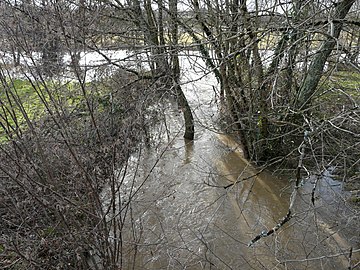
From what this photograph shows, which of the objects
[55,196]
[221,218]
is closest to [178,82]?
[221,218]

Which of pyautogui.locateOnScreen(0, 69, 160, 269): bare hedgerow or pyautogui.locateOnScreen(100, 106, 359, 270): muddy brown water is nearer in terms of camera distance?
pyautogui.locateOnScreen(0, 69, 160, 269): bare hedgerow

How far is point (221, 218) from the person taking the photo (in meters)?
5.54

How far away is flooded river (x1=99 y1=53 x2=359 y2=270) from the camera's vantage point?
4.57m

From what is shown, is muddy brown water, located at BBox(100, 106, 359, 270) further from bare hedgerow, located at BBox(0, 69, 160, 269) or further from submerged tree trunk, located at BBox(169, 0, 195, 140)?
submerged tree trunk, located at BBox(169, 0, 195, 140)

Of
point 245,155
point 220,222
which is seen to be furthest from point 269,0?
point 220,222

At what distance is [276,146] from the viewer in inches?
276

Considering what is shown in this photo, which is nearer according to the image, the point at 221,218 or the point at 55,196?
the point at 55,196

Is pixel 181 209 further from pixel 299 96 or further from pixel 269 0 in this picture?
pixel 269 0

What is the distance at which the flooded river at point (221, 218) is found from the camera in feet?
15.0

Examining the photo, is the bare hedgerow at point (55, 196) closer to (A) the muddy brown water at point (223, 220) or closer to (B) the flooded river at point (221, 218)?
(B) the flooded river at point (221, 218)

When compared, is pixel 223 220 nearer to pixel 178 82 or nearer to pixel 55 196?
pixel 55 196

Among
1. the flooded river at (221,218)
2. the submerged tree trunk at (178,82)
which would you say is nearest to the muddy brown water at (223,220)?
the flooded river at (221,218)

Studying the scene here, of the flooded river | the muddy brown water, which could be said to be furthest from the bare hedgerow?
the muddy brown water

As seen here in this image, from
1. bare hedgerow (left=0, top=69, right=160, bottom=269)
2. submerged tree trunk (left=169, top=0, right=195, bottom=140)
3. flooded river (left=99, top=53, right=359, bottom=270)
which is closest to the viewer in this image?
bare hedgerow (left=0, top=69, right=160, bottom=269)
